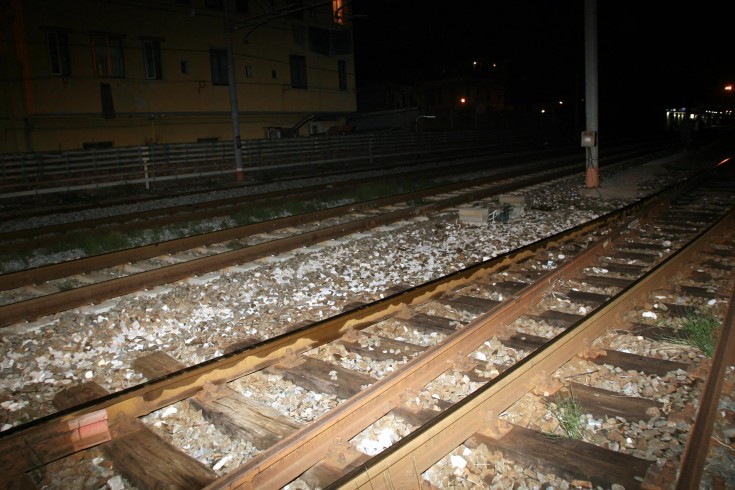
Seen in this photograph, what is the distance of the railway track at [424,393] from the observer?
3168 mm

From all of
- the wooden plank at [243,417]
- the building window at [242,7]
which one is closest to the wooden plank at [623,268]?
the wooden plank at [243,417]

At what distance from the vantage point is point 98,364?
198 inches

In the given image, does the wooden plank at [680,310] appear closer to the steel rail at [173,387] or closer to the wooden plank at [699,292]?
the wooden plank at [699,292]

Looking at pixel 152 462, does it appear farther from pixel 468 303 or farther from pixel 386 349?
pixel 468 303

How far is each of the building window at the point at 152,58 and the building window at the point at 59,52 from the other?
389 cm

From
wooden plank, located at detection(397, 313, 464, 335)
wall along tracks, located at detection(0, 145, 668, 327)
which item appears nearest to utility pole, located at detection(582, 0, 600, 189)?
wall along tracks, located at detection(0, 145, 668, 327)

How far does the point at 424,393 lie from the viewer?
4129 millimetres

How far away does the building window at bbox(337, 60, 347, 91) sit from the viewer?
39031mm

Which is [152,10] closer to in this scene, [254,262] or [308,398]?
[254,262]

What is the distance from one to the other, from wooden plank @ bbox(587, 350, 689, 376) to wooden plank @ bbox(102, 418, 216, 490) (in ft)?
10.4

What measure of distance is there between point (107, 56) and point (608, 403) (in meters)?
30.2

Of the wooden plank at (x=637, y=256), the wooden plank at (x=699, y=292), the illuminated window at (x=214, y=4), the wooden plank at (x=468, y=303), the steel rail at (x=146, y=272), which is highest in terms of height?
the illuminated window at (x=214, y=4)

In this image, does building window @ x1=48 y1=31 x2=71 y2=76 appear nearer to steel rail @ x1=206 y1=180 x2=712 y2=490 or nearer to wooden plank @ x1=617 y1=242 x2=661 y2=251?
wooden plank @ x1=617 y1=242 x2=661 y2=251

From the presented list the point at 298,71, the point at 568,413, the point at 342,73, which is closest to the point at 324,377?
the point at 568,413
